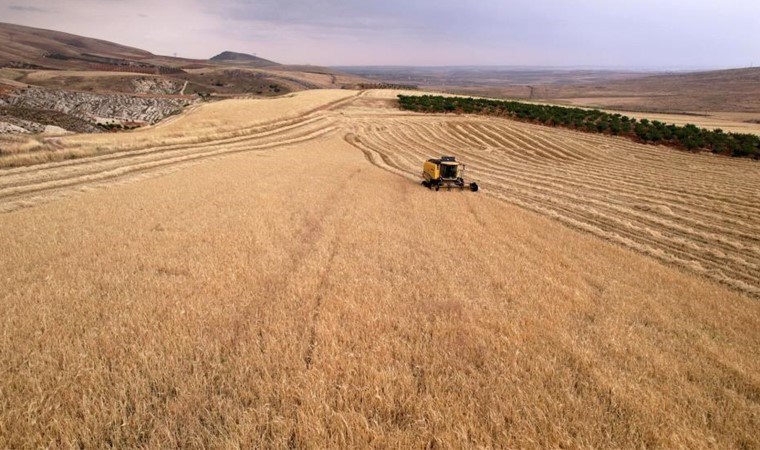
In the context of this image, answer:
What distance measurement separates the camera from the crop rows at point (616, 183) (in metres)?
12.3

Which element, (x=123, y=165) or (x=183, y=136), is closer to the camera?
(x=123, y=165)

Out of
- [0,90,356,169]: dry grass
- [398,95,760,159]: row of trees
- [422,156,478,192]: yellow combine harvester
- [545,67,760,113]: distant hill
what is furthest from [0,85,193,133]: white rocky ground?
[545,67,760,113]: distant hill

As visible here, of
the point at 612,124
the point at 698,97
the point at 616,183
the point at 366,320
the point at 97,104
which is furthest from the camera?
the point at 698,97

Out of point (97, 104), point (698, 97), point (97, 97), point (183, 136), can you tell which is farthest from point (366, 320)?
point (698, 97)

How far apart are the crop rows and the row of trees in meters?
2.74

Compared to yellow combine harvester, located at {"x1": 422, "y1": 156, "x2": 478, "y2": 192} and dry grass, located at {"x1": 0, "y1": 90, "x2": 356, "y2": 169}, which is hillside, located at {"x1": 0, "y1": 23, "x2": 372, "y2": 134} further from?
yellow combine harvester, located at {"x1": 422, "y1": 156, "x2": 478, "y2": 192}

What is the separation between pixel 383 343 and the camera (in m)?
5.72

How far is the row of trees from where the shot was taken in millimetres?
33991

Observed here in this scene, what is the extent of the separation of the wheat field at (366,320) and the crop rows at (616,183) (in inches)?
7.6

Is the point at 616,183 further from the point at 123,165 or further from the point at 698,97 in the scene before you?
the point at 698,97

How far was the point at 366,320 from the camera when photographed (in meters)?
6.44

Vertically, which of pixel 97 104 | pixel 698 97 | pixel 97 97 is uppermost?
pixel 698 97

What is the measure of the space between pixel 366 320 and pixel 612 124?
4792 cm

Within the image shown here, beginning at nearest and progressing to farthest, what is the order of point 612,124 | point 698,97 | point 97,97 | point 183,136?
point 183,136 → point 612,124 → point 97,97 → point 698,97
